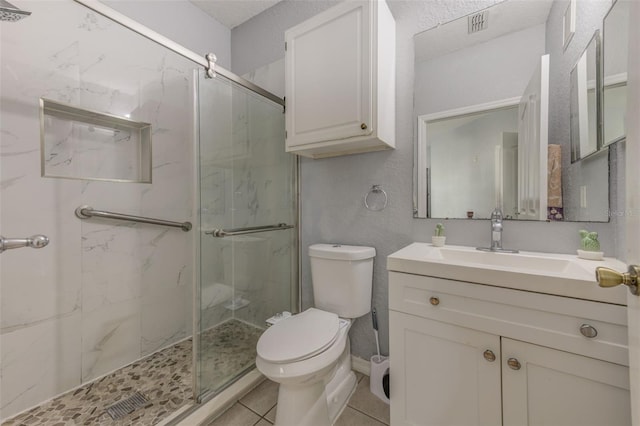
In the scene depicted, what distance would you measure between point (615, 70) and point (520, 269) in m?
0.77

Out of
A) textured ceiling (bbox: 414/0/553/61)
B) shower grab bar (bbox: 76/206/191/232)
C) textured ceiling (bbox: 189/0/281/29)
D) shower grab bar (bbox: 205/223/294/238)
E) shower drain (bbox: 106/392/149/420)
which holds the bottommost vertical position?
shower drain (bbox: 106/392/149/420)

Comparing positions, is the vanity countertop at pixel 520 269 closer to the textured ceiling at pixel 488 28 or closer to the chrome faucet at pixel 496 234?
the chrome faucet at pixel 496 234

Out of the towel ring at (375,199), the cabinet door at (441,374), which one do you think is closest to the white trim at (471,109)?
the towel ring at (375,199)

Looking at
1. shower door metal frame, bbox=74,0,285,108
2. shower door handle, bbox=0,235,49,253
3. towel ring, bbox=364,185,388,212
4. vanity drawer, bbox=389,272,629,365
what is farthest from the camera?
towel ring, bbox=364,185,388,212

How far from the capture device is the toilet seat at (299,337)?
1095 millimetres

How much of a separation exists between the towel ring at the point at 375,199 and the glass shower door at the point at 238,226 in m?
0.55

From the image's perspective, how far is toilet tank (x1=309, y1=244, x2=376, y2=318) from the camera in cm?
147

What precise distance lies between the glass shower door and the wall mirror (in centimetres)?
91

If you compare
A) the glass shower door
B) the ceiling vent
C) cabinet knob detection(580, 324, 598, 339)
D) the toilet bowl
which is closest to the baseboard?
the toilet bowl

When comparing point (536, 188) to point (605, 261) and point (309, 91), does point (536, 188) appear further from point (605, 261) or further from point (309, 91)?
point (309, 91)

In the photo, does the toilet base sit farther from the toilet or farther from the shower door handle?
the shower door handle

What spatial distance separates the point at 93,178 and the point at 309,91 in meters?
1.37

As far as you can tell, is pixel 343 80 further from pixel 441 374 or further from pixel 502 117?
pixel 441 374

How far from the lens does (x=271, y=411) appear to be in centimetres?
135
